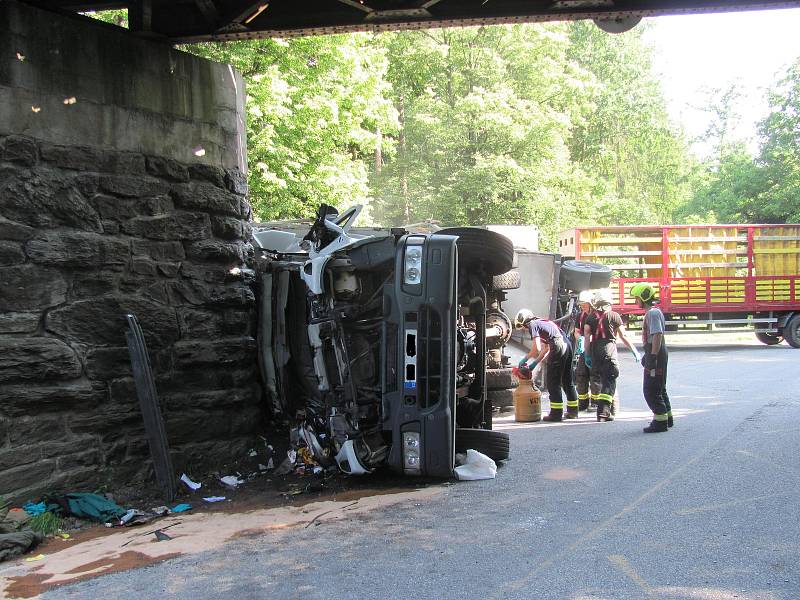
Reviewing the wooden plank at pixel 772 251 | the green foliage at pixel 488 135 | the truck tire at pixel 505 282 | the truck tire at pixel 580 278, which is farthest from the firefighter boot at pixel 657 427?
the wooden plank at pixel 772 251

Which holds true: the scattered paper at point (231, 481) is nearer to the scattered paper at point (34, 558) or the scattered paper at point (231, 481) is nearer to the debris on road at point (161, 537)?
the debris on road at point (161, 537)

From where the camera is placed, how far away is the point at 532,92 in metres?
28.8

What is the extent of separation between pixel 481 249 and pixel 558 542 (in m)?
2.76

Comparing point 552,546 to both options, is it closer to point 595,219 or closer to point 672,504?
point 672,504

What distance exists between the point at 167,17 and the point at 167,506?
13.3ft

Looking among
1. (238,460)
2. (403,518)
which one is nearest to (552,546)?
(403,518)

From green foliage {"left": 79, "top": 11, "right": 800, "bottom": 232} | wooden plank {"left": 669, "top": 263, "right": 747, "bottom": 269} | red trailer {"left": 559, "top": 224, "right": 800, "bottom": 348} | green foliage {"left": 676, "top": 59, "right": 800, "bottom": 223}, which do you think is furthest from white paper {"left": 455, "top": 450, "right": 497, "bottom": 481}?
green foliage {"left": 676, "top": 59, "right": 800, "bottom": 223}

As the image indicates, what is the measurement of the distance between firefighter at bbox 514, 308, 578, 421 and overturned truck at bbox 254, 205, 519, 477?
3194 mm

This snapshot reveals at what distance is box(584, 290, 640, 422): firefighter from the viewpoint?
9797 mm

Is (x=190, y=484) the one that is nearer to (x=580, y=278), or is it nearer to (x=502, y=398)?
(x=502, y=398)

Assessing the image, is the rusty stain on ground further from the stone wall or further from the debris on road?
the stone wall

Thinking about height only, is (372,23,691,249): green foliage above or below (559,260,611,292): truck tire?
above

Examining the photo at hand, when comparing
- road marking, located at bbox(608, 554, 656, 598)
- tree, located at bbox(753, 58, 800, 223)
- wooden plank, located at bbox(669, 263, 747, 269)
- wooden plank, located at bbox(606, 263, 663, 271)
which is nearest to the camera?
road marking, located at bbox(608, 554, 656, 598)

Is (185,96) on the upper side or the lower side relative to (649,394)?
upper
